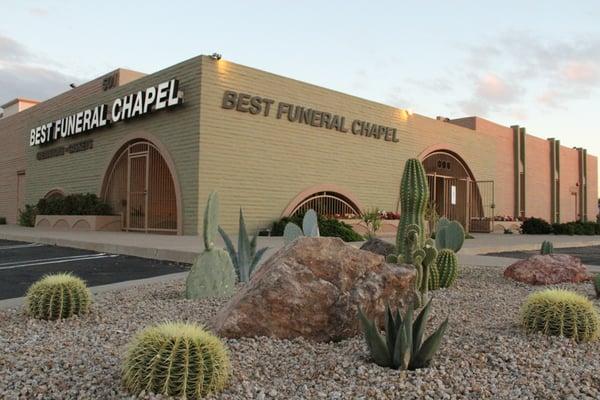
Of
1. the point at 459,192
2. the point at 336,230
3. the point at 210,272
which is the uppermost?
the point at 459,192

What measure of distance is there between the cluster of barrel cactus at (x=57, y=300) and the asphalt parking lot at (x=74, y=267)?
2.03m

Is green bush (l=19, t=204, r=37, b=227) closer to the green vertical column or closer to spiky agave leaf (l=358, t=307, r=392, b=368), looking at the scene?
spiky agave leaf (l=358, t=307, r=392, b=368)

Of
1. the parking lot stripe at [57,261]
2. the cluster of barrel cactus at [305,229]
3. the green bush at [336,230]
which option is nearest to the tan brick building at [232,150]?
the green bush at [336,230]

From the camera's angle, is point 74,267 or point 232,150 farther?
point 232,150

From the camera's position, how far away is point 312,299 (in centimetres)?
428

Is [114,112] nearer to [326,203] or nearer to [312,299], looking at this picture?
[326,203]

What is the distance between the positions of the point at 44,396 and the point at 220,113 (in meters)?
15.7

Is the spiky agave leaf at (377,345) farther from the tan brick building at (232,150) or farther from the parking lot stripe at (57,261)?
the tan brick building at (232,150)

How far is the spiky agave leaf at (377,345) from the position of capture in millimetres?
3498

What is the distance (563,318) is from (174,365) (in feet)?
10.0

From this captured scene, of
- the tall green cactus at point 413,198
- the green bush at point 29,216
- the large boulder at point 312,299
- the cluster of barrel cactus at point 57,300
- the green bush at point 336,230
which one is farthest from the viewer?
the green bush at point 29,216

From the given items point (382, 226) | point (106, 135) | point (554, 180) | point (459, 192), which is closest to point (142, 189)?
point (106, 135)

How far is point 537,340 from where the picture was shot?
4.21m

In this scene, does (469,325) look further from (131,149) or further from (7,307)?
(131,149)
